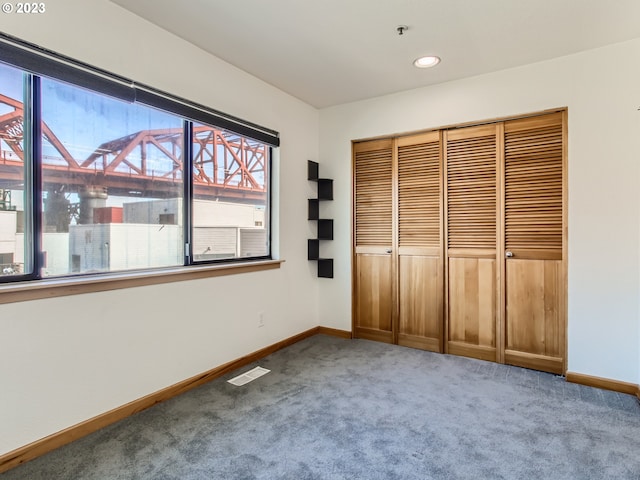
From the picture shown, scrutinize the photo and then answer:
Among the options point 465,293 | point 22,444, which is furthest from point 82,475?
point 465,293

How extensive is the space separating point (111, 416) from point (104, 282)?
78 cm

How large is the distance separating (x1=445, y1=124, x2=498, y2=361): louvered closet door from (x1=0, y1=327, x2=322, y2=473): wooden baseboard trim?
1.79 metres

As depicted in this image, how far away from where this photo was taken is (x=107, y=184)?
2201 millimetres

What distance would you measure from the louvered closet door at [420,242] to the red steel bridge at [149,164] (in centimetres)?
138

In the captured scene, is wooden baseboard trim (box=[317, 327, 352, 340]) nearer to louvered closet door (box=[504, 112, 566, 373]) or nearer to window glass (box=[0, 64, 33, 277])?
louvered closet door (box=[504, 112, 566, 373])

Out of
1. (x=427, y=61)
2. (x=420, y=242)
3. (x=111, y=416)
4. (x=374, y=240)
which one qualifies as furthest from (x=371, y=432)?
(x=427, y=61)

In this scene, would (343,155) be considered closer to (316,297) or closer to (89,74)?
(316,297)

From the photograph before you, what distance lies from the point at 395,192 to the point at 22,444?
320 centimetres

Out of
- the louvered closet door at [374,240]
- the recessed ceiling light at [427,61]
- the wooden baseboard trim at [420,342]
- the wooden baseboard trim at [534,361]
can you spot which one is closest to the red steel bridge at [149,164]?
the louvered closet door at [374,240]

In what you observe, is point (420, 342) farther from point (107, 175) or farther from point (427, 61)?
point (107, 175)

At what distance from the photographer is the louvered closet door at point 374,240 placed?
3629 millimetres

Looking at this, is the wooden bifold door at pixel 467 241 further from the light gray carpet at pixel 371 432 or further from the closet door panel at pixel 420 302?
the light gray carpet at pixel 371 432

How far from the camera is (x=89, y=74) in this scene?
198 cm

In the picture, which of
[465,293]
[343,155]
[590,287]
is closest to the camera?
[590,287]
